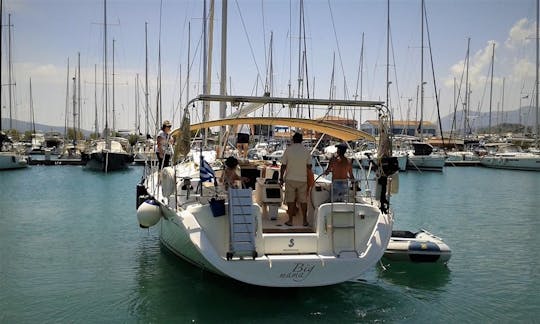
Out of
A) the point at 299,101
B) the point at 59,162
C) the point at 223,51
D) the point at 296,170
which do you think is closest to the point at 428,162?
the point at 59,162

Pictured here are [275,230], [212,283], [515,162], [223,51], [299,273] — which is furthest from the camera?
[515,162]

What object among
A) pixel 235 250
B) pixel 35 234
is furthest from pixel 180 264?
pixel 35 234

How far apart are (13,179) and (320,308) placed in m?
33.9

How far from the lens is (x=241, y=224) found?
28.3ft

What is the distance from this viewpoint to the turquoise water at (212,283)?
29.3ft

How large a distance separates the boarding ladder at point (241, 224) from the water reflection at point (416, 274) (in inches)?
145

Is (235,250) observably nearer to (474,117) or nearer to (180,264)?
(180,264)

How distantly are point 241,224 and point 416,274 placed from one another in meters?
4.86

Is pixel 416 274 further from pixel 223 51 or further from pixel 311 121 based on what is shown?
pixel 223 51

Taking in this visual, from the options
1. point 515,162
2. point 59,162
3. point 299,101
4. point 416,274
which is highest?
point 299,101

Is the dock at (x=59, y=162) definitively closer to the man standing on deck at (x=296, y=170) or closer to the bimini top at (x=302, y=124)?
the bimini top at (x=302, y=124)

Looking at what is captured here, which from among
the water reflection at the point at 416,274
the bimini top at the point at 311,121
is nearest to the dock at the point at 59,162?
the bimini top at the point at 311,121

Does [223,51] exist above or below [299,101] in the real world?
above

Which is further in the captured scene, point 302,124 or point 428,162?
point 428,162
